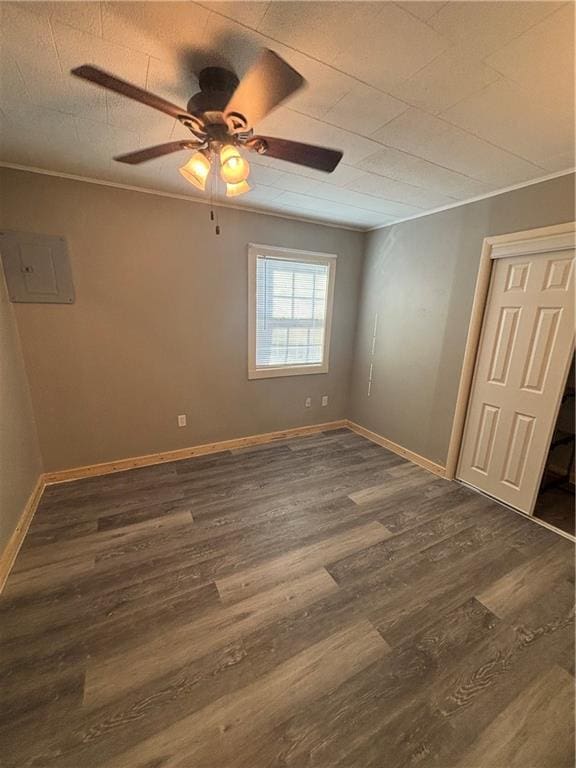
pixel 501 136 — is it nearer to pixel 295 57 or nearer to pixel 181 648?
pixel 295 57

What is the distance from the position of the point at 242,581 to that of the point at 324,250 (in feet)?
10.7

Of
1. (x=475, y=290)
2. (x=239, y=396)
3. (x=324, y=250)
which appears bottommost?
(x=239, y=396)

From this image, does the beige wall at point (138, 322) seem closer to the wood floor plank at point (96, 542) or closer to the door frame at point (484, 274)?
the wood floor plank at point (96, 542)

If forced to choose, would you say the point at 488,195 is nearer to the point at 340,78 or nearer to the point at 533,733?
the point at 340,78

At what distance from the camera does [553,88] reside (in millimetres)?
1253

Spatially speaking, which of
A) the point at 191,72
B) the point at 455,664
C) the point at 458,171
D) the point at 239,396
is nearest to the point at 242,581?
the point at 455,664

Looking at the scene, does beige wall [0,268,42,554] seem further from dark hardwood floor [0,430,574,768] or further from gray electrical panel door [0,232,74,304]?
dark hardwood floor [0,430,574,768]

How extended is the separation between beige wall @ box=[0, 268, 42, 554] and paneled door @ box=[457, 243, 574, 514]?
11.6 feet

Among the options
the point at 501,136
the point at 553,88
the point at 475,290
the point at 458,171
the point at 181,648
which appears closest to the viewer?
the point at 553,88

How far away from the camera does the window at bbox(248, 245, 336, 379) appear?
10.4ft

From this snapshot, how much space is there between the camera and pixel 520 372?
232 cm

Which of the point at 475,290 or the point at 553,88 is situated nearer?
the point at 553,88

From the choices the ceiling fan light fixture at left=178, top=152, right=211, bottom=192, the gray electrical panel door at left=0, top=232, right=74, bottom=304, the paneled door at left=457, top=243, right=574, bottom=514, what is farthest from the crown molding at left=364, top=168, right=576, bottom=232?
the gray electrical panel door at left=0, top=232, right=74, bottom=304

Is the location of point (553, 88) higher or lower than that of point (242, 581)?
higher
